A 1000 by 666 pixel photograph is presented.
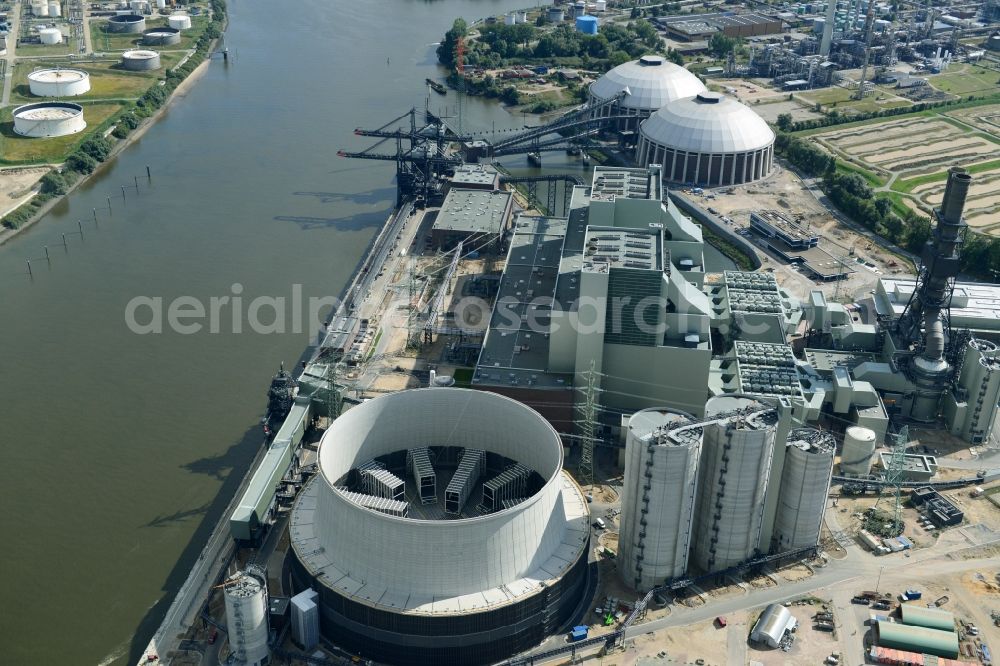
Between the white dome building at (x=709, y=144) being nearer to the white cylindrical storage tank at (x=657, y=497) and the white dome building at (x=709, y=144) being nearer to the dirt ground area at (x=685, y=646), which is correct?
the white cylindrical storage tank at (x=657, y=497)

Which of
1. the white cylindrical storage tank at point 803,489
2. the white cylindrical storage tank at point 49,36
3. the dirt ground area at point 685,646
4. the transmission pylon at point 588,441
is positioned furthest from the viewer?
the white cylindrical storage tank at point 49,36

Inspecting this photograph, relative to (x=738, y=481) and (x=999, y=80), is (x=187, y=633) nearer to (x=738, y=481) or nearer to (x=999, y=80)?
(x=738, y=481)

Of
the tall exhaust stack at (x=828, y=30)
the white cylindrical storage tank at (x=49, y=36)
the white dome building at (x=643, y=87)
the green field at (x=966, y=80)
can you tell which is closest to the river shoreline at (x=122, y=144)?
the white cylindrical storage tank at (x=49, y=36)

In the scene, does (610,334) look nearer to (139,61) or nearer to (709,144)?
(709,144)

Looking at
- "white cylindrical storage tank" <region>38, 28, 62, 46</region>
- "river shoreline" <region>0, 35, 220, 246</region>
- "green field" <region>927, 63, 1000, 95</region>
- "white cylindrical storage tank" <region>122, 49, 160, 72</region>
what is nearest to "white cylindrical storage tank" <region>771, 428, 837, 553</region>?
"river shoreline" <region>0, 35, 220, 246</region>

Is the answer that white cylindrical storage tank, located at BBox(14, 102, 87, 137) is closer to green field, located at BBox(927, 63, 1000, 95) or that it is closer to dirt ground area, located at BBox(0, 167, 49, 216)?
dirt ground area, located at BBox(0, 167, 49, 216)

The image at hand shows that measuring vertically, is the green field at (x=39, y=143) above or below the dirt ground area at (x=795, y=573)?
above
